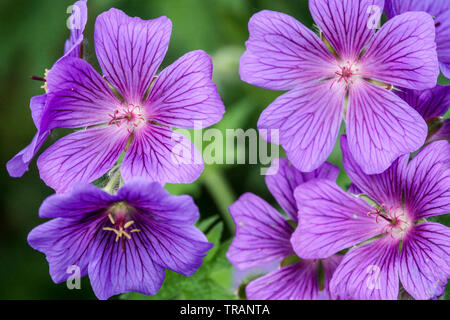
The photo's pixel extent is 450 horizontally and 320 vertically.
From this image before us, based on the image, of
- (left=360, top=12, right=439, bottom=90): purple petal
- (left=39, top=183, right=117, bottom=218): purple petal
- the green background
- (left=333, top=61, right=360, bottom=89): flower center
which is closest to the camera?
(left=39, top=183, right=117, bottom=218): purple petal

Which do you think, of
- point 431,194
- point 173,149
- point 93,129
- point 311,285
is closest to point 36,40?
point 93,129

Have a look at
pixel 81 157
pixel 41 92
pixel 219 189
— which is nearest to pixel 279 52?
pixel 81 157

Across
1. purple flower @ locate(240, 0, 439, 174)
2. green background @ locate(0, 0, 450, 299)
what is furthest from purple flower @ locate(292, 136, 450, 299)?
green background @ locate(0, 0, 450, 299)

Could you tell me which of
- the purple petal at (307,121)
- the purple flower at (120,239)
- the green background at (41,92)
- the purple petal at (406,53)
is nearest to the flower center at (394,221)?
the purple petal at (307,121)

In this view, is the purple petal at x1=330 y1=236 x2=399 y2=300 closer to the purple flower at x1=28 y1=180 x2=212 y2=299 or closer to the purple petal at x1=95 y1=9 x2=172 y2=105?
the purple flower at x1=28 y1=180 x2=212 y2=299

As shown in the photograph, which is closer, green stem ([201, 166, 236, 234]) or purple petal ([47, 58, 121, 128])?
purple petal ([47, 58, 121, 128])

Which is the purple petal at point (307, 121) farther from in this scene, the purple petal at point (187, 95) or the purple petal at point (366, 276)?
→ the purple petal at point (366, 276)
